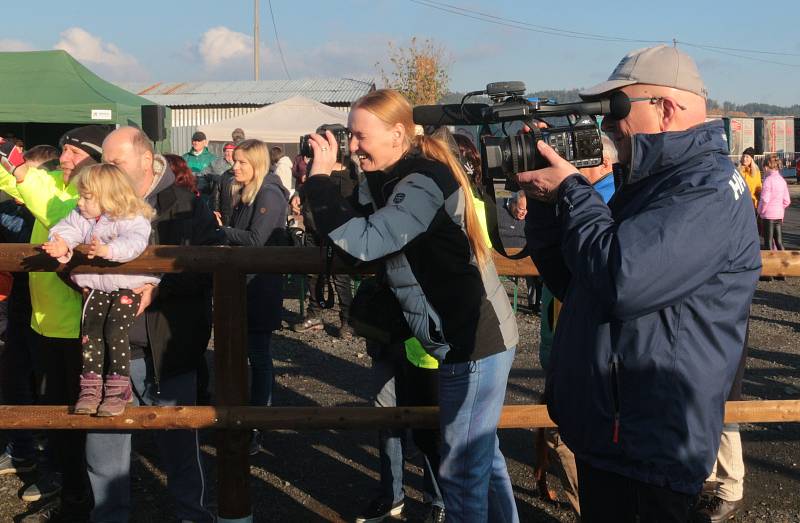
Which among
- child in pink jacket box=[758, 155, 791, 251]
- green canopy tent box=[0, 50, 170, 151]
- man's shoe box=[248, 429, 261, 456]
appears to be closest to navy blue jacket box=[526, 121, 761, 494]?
man's shoe box=[248, 429, 261, 456]

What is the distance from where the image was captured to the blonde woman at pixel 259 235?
5348 mm

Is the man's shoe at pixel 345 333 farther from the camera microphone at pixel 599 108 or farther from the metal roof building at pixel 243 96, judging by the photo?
the metal roof building at pixel 243 96

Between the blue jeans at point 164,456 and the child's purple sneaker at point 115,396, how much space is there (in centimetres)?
15

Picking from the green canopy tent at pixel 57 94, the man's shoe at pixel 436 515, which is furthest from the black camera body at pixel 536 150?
the green canopy tent at pixel 57 94

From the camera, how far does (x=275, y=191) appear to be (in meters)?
5.61

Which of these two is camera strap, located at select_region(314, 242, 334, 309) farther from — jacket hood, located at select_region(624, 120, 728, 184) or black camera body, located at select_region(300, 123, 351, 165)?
jacket hood, located at select_region(624, 120, 728, 184)

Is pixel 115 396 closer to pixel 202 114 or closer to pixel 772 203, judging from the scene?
pixel 772 203

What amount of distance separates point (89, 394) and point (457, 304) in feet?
5.28

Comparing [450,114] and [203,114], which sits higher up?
[203,114]

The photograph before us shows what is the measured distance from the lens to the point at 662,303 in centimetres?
196

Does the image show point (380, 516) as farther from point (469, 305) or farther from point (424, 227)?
point (424, 227)

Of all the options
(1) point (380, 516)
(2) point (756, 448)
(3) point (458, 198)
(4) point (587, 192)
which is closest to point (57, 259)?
(3) point (458, 198)

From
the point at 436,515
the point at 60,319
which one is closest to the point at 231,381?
the point at 60,319

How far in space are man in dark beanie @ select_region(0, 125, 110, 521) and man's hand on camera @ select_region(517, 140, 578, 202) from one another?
2.44 metres
